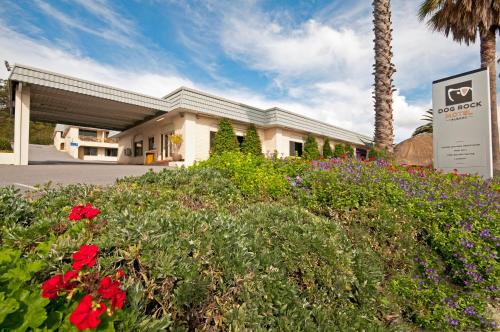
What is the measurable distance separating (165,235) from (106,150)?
53.9 m

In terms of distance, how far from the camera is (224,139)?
17.1m

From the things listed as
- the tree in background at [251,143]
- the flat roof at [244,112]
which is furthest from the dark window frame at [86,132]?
the tree in background at [251,143]

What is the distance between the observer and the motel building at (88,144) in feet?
148

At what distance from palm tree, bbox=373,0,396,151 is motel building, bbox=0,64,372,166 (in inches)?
225

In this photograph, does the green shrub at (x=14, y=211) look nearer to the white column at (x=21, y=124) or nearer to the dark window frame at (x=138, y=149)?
the white column at (x=21, y=124)

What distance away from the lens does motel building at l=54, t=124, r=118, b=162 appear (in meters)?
45.0

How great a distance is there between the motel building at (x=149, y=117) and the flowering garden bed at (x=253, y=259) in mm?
8845

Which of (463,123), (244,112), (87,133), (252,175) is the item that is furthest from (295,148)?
(87,133)

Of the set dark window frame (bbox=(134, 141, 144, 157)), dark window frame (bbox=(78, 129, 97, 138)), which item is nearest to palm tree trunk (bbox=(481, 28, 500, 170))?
dark window frame (bbox=(134, 141, 144, 157))

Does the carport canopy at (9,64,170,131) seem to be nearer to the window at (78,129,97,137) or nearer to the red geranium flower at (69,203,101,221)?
the red geranium flower at (69,203,101,221)

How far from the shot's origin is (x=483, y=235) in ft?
11.1

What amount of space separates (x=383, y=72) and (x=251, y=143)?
377 inches

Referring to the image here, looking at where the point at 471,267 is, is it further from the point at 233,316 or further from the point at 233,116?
the point at 233,116

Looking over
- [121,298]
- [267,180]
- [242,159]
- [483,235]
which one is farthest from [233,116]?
[121,298]
